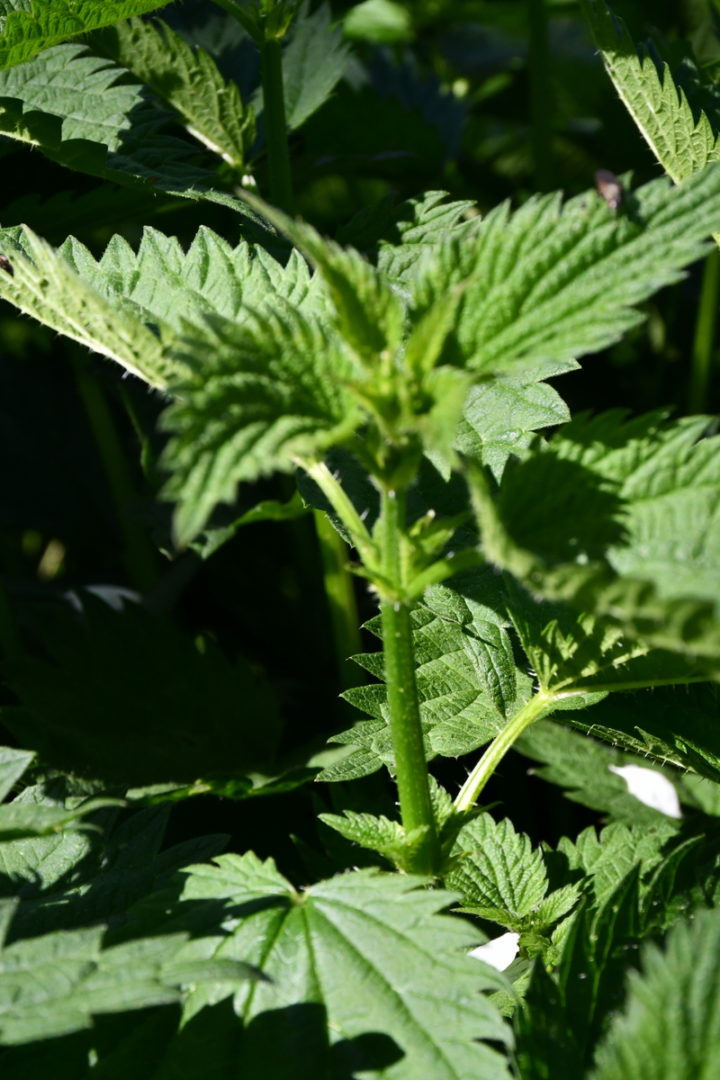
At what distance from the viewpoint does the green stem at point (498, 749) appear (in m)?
0.92

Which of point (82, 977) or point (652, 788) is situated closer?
point (82, 977)

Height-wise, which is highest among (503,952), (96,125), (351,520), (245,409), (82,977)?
(96,125)

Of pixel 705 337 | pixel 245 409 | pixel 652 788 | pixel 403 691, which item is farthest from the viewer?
pixel 705 337

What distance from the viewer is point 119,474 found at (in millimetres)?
1784

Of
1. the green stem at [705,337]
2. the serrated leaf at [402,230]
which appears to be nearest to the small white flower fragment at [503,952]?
the serrated leaf at [402,230]

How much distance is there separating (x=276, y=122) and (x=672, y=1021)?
1.03 m

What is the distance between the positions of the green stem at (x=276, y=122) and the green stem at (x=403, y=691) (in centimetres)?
68

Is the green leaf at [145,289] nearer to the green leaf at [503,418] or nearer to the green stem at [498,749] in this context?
the green leaf at [503,418]

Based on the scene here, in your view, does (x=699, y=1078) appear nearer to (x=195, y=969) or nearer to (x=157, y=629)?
(x=195, y=969)

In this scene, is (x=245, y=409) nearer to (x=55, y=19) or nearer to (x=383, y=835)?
(x=383, y=835)

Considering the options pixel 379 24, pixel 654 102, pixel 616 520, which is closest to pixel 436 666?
pixel 616 520

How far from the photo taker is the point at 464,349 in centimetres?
79

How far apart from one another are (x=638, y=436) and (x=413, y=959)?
1.30 feet

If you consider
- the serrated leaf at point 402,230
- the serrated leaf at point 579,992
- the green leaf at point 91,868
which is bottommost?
the serrated leaf at point 579,992
